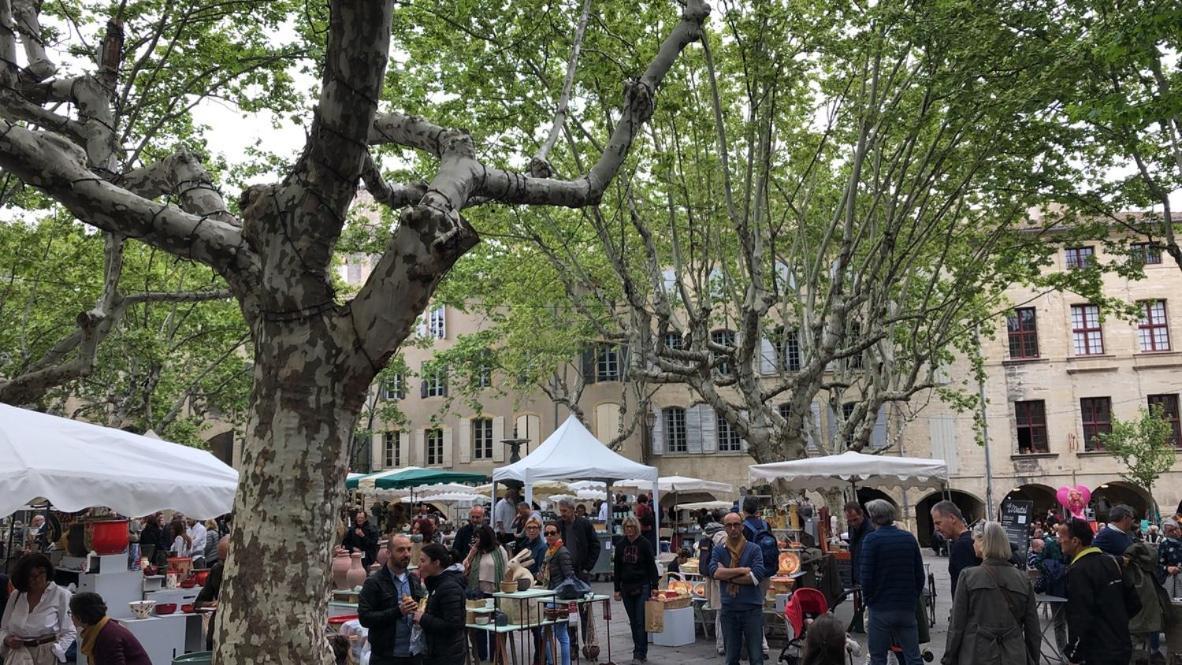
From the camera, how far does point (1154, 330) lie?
112ft

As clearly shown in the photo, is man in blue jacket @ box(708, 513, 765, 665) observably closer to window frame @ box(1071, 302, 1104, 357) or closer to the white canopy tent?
the white canopy tent

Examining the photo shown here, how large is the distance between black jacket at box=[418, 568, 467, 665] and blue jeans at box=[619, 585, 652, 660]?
13.5ft

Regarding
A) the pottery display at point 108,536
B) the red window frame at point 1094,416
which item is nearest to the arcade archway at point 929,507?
the red window frame at point 1094,416

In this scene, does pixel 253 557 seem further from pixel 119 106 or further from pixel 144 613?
pixel 119 106

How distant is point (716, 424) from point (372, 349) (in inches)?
1254

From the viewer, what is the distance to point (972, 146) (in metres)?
15.6

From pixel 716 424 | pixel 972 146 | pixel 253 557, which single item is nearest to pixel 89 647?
pixel 253 557

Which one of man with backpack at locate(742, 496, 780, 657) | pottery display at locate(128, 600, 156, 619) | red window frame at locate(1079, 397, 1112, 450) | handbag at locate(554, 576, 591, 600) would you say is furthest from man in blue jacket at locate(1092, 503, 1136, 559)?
red window frame at locate(1079, 397, 1112, 450)

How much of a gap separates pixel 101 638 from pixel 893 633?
18.8ft

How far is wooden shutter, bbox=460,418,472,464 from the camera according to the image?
37.7 meters

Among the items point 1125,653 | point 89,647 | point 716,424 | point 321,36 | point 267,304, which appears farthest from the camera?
point 716,424

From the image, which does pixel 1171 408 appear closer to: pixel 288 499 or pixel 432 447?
pixel 432 447

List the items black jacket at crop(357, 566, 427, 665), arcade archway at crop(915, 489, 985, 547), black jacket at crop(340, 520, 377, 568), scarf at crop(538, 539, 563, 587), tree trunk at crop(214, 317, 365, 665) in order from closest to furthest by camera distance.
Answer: tree trunk at crop(214, 317, 365, 665)
black jacket at crop(357, 566, 427, 665)
scarf at crop(538, 539, 563, 587)
black jacket at crop(340, 520, 377, 568)
arcade archway at crop(915, 489, 985, 547)

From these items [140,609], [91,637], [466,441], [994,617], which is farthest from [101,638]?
[466,441]
